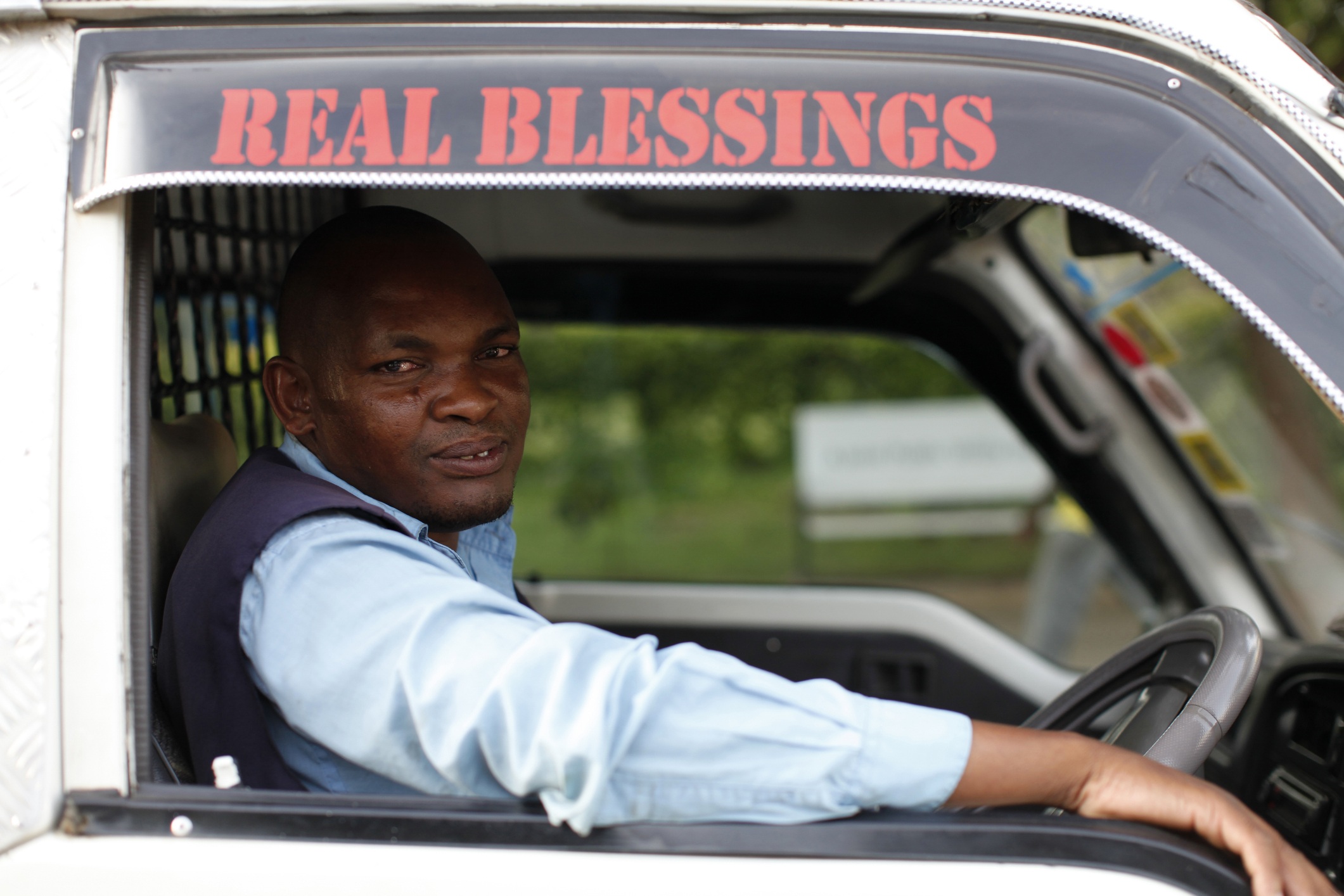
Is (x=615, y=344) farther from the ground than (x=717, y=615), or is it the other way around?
(x=615, y=344)

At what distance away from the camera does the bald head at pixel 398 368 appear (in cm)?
149

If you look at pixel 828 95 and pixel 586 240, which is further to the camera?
pixel 586 240

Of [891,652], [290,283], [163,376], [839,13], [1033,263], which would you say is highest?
[1033,263]

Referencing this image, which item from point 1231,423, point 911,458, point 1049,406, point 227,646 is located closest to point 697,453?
point 911,458

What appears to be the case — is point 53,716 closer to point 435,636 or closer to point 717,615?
point 435,636

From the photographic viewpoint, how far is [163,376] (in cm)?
167

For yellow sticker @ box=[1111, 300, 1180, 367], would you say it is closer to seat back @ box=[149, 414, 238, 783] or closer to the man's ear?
the man's ear

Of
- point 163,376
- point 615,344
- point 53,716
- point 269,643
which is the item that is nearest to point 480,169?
point 269,643

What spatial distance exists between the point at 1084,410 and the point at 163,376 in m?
2.17

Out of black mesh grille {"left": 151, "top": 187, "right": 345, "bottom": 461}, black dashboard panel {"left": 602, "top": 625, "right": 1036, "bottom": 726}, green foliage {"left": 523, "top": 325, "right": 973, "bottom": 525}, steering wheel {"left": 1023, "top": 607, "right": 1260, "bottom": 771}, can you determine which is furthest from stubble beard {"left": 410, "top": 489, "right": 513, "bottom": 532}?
green foliage {"left": 523, "top": 325, "right": 973, "bottom": 525}

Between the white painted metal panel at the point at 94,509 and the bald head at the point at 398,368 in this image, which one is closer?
the white painted metal panel at the point at 94,509

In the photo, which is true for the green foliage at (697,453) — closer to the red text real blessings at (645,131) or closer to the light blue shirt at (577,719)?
the light blue shirt at (577,719)

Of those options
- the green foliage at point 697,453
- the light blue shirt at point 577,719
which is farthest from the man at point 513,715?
the green foliage at point 697,453

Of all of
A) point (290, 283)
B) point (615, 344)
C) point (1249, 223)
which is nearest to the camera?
point (1249, 223)
